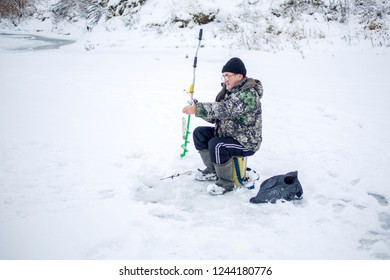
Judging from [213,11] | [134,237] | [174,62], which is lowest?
[134,237]

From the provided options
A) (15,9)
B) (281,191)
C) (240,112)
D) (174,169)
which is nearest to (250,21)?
(174,169)

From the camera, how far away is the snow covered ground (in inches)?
116

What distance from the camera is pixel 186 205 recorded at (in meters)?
3.60

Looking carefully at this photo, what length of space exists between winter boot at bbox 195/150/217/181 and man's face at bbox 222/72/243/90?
0.98m

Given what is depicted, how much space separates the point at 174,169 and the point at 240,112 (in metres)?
1.52

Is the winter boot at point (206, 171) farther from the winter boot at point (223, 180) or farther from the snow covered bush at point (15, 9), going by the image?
the snow covered bush at point (15, 9)

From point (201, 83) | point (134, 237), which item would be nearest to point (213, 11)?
point (201, 83)

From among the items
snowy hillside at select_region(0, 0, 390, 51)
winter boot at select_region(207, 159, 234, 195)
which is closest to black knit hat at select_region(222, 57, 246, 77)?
winter boot at select_region(207, 159, 234, 195)

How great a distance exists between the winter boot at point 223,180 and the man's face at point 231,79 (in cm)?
95

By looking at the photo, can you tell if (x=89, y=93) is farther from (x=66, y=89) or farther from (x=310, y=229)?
(x=310, y=229)

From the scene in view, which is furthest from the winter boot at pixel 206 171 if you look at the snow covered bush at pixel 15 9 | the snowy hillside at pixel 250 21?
the snow covered bush at pixel 15 9

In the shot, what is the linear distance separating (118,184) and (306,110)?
4.18 metres

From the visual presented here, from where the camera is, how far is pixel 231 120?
3736 millimetres

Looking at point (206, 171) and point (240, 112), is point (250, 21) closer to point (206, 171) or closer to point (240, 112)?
point (206, 171)
